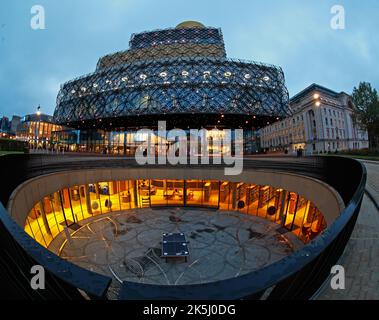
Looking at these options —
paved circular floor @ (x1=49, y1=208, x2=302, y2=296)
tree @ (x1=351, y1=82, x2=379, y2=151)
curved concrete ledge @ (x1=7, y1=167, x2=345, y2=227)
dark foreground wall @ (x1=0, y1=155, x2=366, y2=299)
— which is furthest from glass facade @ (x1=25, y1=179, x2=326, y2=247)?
tree @ (x1=351, y1=82, x2=379, y2=151)

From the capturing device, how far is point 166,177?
25.5 meters

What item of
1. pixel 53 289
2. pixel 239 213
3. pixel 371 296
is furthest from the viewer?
pixel 239 213

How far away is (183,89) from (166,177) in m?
27.6

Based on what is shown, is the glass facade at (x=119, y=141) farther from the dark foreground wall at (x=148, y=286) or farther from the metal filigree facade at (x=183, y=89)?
the dark foreground wall at (x=148, y=286)

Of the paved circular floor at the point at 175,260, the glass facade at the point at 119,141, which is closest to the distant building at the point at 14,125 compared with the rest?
the glass facade at the point at 119,141

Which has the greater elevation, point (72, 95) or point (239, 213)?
point (72, 95)

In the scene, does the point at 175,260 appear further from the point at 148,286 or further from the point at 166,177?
the point at 148,286

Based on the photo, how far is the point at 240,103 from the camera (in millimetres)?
46844

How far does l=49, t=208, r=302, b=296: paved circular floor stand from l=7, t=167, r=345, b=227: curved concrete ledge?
4.36 meters

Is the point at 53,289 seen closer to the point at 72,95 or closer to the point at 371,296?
the point at 371,296

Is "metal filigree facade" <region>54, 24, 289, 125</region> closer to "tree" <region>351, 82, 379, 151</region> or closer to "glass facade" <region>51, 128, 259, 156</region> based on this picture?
"glass facade" <region>51, 128, 259, 156</region>

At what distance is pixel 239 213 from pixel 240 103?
2967 cm

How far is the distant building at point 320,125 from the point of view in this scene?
81062 millimetres

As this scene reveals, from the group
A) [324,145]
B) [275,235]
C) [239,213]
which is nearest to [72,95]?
[239,213]
